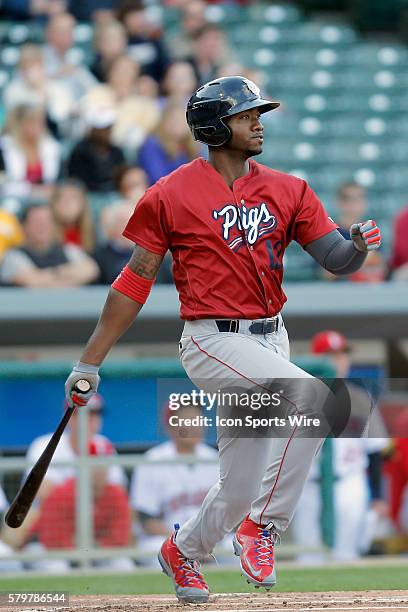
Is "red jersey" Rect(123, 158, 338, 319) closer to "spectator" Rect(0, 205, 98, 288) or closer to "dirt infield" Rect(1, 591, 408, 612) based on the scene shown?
"dirt infield" Rect(1, 591, 408, 612)

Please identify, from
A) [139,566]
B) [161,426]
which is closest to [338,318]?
[161,426]

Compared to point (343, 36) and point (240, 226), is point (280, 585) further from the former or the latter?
point (343, 36)

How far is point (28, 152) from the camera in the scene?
9.98m

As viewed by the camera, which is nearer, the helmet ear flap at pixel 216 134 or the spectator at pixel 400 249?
the helmet ear flap at pixel 216 134

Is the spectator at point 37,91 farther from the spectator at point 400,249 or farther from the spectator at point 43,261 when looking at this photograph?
the spectator at point 400,249

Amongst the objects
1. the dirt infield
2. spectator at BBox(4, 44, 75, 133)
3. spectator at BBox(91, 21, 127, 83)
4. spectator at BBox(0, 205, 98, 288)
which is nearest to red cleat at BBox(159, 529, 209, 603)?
the dirt infield

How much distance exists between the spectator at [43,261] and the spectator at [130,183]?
750mm

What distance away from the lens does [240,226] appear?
466 centimetres

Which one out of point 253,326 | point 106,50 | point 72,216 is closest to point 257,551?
point 253,326

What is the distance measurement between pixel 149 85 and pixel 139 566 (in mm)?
4634

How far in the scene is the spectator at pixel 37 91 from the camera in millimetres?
10430

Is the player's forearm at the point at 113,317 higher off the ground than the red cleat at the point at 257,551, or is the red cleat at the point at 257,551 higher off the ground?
the player's forearm at the point at 113,317

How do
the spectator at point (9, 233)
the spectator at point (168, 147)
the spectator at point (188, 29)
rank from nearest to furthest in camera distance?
the spectator at point (9, 233) → the spectator at point (168, 147) → the spectator at point (188, 29)

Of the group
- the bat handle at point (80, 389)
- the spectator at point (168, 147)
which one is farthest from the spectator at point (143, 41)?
the bat handle at point (80, 389)
